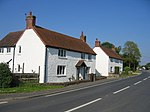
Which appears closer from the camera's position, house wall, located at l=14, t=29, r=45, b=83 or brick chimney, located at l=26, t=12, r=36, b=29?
house wall, located at l=14, t=29, r=45, b=83

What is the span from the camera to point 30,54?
30234mm

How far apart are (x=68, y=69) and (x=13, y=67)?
8.17 meters

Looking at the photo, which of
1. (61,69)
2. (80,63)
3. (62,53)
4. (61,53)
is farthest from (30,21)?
(80,63)

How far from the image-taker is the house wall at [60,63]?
29188mm

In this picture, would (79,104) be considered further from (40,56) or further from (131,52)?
(131,52)

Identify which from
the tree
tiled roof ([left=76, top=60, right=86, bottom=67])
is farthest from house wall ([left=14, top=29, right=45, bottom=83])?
the tree

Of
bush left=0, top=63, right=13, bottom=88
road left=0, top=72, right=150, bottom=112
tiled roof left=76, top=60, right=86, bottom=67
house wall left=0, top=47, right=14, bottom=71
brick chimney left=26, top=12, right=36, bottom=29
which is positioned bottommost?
road left=0, top=72, right=150, bottom=112

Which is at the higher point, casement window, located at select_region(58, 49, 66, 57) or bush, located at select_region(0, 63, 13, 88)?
casement window, located at select_region(58, 49, 66, 57)

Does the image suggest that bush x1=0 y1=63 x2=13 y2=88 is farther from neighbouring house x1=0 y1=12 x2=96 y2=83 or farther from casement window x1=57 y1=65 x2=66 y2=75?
casement window x1=57 y1=65 x2=66 y2=75

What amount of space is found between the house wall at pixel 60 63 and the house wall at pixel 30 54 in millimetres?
983

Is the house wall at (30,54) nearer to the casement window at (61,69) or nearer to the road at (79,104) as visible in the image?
the casement window at (61,69)

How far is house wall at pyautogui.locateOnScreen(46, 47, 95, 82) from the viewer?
29188 mm

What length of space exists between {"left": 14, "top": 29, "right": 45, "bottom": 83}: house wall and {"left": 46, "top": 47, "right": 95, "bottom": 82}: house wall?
983 millimetres

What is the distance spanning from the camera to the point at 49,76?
2902 centimetres
